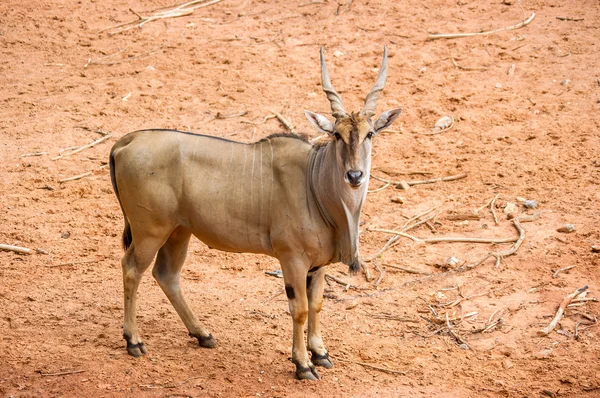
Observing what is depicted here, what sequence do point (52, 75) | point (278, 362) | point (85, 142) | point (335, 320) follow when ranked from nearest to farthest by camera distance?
1. point (278, 362)
2. point (335, 320)
3. point (85, 142)
4. point (52, 75)

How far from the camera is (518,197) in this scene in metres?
10.5

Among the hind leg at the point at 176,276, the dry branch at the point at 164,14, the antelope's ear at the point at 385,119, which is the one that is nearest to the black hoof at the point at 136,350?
the hind leg at the point at 176,276

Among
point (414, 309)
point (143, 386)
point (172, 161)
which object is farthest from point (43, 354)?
point (414, 309)

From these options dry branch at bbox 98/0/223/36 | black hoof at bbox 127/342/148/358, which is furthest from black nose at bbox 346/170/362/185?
dry branch at bbox 98/0/223/36

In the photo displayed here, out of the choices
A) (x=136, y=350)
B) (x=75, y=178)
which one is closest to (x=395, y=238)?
(x=136, y=350)

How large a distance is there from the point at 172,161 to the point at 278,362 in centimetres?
201

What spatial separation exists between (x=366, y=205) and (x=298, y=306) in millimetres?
3767

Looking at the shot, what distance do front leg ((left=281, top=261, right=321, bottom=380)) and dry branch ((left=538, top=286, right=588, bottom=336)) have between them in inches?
89.1

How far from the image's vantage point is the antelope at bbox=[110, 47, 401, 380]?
22.6 ft

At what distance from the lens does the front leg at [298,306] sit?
6.90 m

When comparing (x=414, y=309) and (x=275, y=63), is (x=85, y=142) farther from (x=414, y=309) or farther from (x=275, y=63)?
(x=414, y=309)

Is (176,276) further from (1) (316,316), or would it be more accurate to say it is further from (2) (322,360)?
(2) (322,360)

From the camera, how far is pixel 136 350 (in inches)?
292

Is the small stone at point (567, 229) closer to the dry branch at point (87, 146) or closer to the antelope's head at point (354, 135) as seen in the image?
the antelope's head at point (354, 135)
